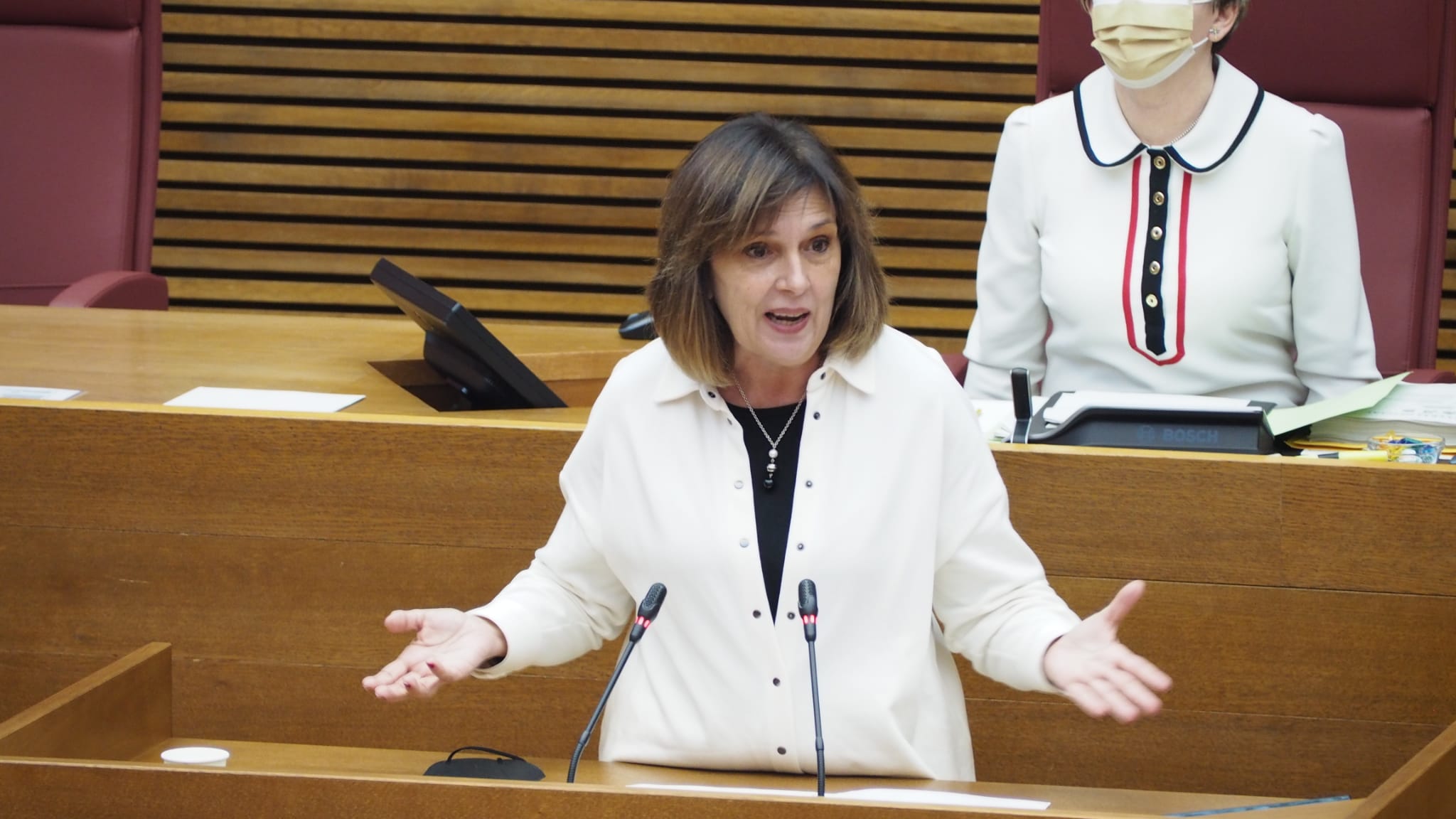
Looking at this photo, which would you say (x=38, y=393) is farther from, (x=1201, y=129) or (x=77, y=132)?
(x=1201, y=129)

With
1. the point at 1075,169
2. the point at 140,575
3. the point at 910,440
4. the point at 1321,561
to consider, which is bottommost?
the point at 140,575

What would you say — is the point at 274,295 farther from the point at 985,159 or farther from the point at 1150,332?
the point at 1150,332

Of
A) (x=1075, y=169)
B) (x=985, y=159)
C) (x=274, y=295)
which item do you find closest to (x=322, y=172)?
(x=274, y=295)

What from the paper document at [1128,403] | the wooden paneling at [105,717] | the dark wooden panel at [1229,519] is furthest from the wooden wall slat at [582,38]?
the wooden paneling at [105,717]

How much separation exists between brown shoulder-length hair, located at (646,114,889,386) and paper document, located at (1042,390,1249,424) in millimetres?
491

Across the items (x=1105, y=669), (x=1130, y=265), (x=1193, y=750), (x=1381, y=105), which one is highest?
(x=1381, y=105)

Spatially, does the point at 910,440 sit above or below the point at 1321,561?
above

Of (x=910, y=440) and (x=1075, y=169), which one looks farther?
(x=1075, y=169)

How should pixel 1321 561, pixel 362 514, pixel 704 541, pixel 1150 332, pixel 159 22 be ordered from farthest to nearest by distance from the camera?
pixel 159 22 < pixel 1150 332 < pixel 362 514 < pixel 1321 561 < pixel 704 541

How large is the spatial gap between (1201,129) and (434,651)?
1517 mm

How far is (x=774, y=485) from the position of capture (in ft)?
5.43

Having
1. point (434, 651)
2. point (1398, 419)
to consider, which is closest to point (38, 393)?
point (434, 651)

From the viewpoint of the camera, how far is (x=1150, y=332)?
8.24ft

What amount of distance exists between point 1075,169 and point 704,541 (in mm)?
1221
